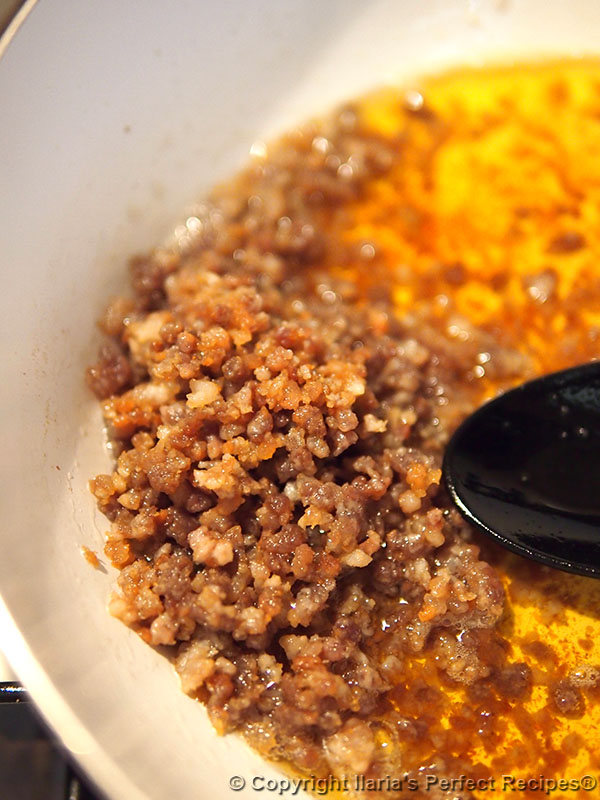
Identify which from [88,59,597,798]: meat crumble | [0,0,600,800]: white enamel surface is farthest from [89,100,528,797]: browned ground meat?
[0,0,600,800]: white enamel surface

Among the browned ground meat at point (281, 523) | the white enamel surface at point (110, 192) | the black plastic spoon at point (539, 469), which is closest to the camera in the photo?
the white enamel surface at point (110, 192)

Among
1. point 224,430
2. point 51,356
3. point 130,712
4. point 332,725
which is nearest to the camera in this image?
point 130,712

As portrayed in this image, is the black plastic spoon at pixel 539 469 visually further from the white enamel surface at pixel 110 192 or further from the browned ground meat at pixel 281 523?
the white enamel surface at pixel 110 192

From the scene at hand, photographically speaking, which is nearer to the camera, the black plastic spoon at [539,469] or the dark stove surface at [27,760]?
the dark stove surface at [27,760]

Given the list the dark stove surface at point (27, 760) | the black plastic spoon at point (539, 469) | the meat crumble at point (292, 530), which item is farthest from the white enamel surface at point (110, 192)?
the black plastic spoon at point (539, 469)

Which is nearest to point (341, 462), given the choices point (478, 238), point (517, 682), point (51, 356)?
point (517, 682)

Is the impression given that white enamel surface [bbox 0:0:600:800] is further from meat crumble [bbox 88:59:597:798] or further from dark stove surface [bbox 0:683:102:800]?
dark stove surface [bbox 0:683:102:800]

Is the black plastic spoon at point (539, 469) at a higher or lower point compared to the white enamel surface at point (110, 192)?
lower

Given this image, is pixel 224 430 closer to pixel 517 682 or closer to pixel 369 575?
pixel 369 575

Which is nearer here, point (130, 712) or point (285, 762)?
point (130, 712)
